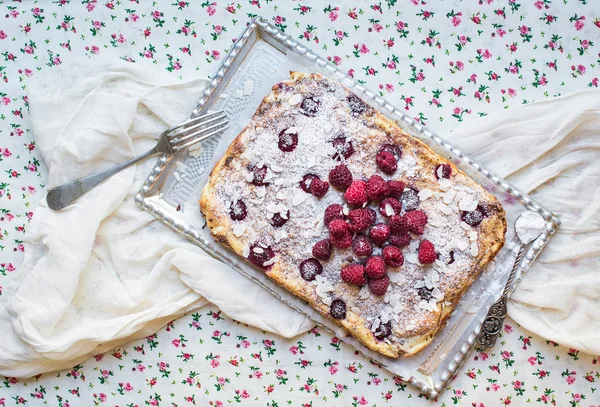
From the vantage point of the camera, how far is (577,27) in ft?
8.86

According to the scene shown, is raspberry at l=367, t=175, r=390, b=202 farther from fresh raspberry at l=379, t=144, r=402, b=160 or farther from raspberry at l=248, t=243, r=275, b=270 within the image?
raspberry at l=248, t=243, r=275, b=270

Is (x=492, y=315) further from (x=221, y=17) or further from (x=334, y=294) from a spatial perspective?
(x=221, y=17)

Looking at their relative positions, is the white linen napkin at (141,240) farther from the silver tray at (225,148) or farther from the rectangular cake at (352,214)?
the rectangular cake at (352,214)

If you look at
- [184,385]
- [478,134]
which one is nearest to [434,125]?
[478,134]

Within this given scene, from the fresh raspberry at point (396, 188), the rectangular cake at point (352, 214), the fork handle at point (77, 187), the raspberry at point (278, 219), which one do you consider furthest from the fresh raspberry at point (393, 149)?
the fork handle at point (77, 187)

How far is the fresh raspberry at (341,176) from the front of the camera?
2486 millimetres

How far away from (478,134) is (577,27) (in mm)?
640

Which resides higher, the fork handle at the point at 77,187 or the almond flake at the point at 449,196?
the almond flake at the point at 449,196

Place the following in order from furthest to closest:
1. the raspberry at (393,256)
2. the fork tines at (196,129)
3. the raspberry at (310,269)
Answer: the fork tines at (196,129)
the raspberry at (310,269)
the raspberry at (393,256)

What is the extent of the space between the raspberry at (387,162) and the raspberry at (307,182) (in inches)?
10.2

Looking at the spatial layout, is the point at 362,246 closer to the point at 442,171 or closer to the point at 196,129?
the point at 442,171

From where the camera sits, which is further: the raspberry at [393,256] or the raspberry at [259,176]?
the raspberry at [259,176]

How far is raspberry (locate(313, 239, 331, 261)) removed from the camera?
8.18ft

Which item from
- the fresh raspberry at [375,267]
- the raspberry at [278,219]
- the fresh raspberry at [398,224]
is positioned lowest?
the raspberry at [278,219]
